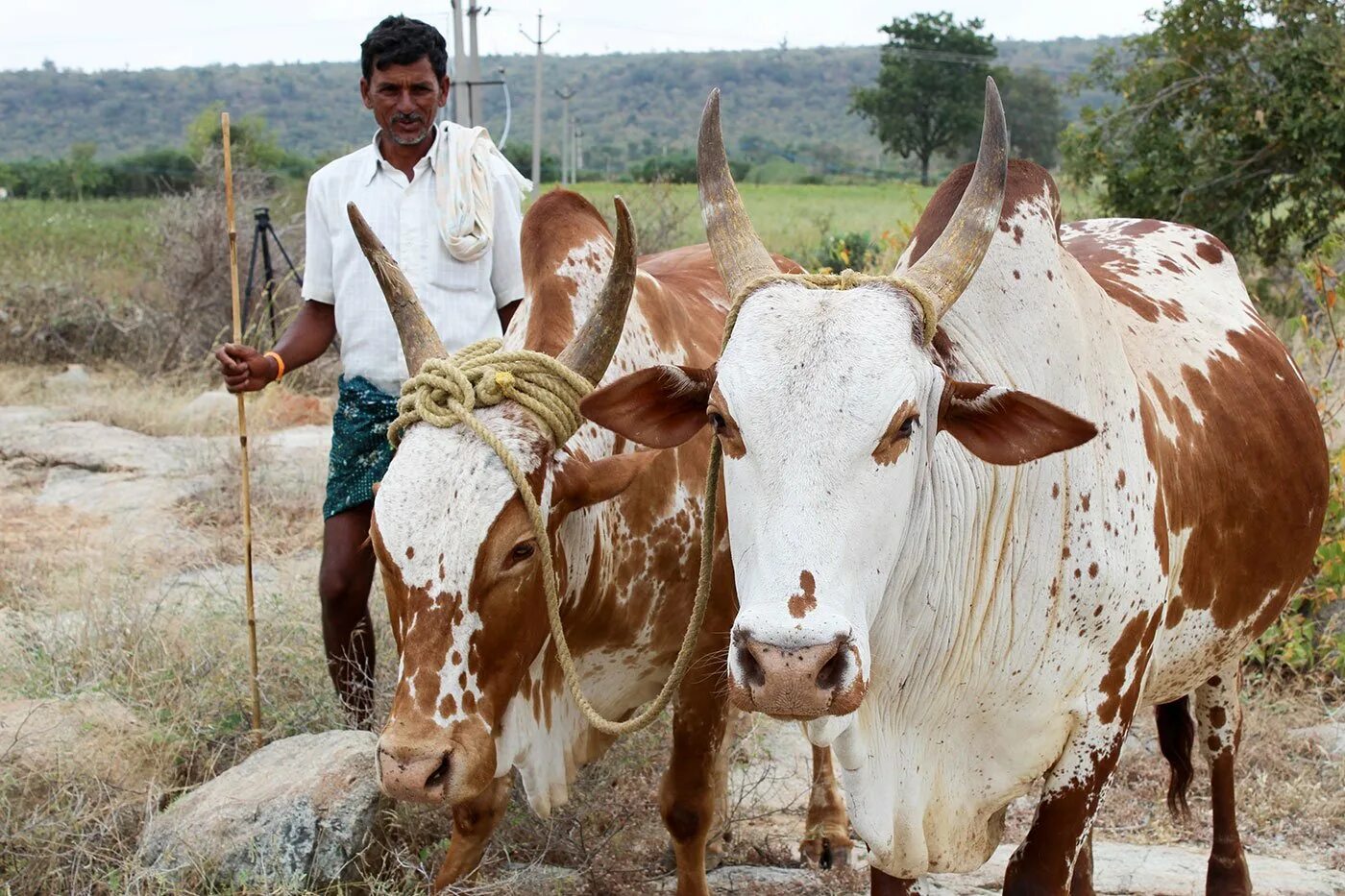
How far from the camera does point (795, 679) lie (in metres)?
2.08

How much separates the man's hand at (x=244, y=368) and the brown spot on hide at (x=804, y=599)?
1.93 meters

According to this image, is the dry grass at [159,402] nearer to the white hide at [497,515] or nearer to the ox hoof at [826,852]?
the ox hoof at [826,852]

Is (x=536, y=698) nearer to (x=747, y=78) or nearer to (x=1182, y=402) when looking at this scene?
(x=1182, y=402)

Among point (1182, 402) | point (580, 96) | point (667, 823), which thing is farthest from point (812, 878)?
point (580, 96)

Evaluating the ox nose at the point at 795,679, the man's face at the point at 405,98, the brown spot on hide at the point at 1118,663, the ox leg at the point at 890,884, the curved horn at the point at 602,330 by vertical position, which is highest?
the man's face at the point at 405,98

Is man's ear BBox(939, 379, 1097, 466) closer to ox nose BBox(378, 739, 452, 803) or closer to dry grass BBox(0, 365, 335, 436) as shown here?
ox nose BBox(378, 739, 452, 803)

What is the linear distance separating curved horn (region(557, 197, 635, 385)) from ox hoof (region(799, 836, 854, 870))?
1.88m

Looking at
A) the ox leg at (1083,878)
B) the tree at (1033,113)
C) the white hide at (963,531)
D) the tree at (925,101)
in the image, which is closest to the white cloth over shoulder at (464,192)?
the white hide at (963,531)

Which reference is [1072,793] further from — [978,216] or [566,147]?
[566,147]

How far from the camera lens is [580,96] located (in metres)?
77.2

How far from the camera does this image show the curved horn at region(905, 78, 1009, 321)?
8.23 ft

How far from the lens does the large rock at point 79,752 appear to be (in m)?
3.58

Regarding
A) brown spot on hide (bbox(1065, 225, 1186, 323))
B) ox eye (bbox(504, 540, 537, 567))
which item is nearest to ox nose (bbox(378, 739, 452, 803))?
ox eye (bbox(504, 540, 537, 567))

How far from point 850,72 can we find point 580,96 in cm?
1615
